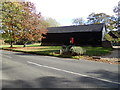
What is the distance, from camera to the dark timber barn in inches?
1124

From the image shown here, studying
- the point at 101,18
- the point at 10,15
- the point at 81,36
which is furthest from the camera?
the point at 101,18

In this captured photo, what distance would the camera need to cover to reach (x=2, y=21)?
2525cm

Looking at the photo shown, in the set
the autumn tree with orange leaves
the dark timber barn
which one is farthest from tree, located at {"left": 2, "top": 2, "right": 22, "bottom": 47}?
the dark timber barn

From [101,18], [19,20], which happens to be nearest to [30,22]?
[19,20]

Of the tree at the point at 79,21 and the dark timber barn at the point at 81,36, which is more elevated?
the tree at the point at 79,21

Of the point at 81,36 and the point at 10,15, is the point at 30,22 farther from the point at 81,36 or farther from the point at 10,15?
the point at 81,36

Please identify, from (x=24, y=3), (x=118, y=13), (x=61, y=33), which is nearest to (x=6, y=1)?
(x=24, y=3)

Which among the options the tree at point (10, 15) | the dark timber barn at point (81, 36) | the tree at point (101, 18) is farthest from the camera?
the tree at point (101, 18)

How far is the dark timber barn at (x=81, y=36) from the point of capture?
1124 inches

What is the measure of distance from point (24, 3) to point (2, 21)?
6385 millimetres

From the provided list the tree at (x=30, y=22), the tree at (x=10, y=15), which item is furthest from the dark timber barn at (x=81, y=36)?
the tree at (x=10, y=15)

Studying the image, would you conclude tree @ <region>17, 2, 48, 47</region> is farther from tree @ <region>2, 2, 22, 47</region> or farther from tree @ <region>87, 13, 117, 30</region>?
tree @ <region>87, 13, 117, 30</region>

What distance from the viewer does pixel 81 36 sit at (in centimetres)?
3077

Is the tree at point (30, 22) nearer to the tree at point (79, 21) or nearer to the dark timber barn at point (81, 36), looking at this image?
the dark timber barn at point (81, 36)
